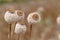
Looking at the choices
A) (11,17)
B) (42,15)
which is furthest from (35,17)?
(42,15)

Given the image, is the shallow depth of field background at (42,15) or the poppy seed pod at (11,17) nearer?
the poppy seed pod at (11,17)

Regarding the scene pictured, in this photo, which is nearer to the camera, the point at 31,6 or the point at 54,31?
the point at 54,31

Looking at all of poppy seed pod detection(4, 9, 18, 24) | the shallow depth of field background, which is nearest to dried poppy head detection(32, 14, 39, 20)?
poppy seed pod detection(4, 9, 18, 24)

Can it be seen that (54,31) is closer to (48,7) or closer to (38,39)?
(38,39)

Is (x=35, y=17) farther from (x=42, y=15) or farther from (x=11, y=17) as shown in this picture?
(x=42, y=15)

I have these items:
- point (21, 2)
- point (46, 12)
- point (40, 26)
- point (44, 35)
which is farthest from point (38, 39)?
point (21, 2)

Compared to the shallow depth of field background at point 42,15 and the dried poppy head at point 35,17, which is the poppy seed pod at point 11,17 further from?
the shallow depth of field background at point 42,15

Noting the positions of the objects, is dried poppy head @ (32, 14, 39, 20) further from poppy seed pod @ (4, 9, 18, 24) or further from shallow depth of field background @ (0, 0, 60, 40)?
shallow depth of field background @ (0, 0, 60, 40)

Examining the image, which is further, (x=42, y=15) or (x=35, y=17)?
(x=42, y=15)

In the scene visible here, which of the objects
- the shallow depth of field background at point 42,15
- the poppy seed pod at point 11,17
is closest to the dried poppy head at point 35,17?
the poppy seed pod at point 11,17
